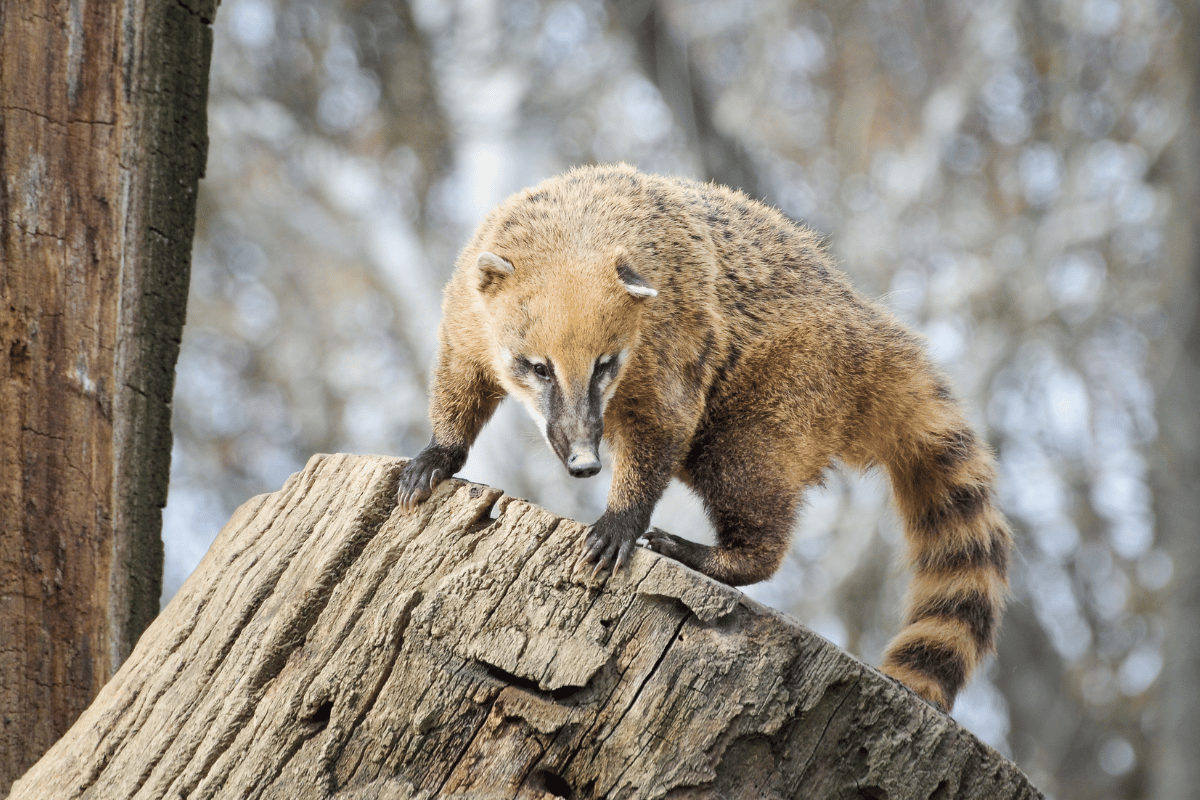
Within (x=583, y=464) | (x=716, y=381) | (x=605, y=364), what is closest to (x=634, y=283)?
(x=605, y=364)

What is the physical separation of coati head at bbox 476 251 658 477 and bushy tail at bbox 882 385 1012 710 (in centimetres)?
164

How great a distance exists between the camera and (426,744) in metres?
2.89

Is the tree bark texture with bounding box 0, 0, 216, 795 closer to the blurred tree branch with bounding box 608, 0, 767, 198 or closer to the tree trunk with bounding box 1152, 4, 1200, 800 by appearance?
the blurred tree branch with bounding box 608, 0, 767, 198

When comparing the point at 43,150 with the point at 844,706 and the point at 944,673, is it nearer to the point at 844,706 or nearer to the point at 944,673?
the point at 844,706

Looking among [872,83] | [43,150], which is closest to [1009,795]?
[43,150]

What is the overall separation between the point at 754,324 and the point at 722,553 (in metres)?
1.08

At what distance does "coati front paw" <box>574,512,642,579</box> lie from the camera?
3068 mm

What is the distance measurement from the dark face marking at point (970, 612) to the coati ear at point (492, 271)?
94.2 inches

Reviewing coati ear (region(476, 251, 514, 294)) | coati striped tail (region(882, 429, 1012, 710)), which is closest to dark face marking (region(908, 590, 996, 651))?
coati striped tail (region(882, 429, 1012, 710))

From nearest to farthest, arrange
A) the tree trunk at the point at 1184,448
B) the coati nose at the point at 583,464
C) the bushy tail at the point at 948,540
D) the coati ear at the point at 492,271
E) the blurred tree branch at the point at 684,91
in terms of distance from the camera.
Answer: the coati nose at the point at 583,464 → the coati ear at the point at 492,271 → the bushy tail at the point at 948,540 → the tree trunk at the point at 1184,448 → the blurred tree branch at the point at 684,91

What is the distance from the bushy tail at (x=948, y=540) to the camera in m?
4.49

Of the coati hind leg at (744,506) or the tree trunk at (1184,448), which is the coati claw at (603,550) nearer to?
the coati hind leg at (744,506)

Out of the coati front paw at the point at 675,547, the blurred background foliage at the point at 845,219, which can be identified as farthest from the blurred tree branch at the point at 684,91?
the coati front paw at the point at 675,547

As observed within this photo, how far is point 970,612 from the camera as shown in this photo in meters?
4.67
